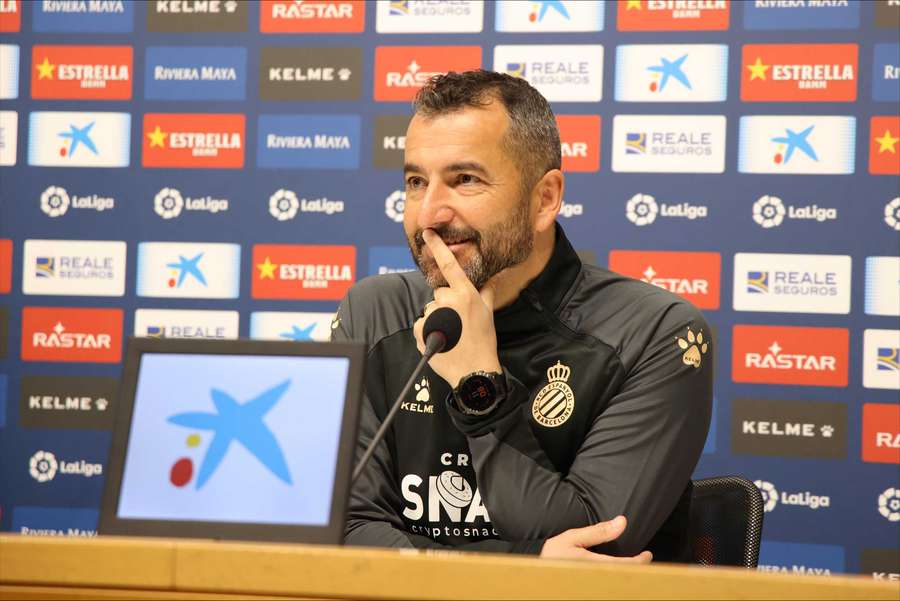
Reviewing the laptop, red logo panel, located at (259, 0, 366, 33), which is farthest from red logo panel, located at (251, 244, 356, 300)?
the laptop

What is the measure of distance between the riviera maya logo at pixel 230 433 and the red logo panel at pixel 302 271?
2.26m

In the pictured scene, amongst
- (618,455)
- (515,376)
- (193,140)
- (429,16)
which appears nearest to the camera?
(618,455)

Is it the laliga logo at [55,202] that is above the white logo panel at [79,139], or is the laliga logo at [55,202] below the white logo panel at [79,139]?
below

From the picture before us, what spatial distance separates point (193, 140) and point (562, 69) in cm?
125

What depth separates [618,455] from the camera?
5.21 ft

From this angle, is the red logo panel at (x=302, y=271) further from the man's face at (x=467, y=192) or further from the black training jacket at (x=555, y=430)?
the man's face at (x=467, y=192)

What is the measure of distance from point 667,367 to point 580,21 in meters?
1.87

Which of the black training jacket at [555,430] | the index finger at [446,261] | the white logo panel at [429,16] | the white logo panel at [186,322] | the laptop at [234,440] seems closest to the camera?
the laptop at [234,440]

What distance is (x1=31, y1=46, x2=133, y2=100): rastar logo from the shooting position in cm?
346

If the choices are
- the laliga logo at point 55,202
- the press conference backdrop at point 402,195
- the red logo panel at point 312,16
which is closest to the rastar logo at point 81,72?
the press conference backdrop at point 402,195

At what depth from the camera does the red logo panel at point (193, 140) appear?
134 inches

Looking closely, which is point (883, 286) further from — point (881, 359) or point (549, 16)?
point (549, 16)

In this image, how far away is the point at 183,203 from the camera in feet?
11.3

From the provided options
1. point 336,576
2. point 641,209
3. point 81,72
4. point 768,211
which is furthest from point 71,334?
point 336,576
